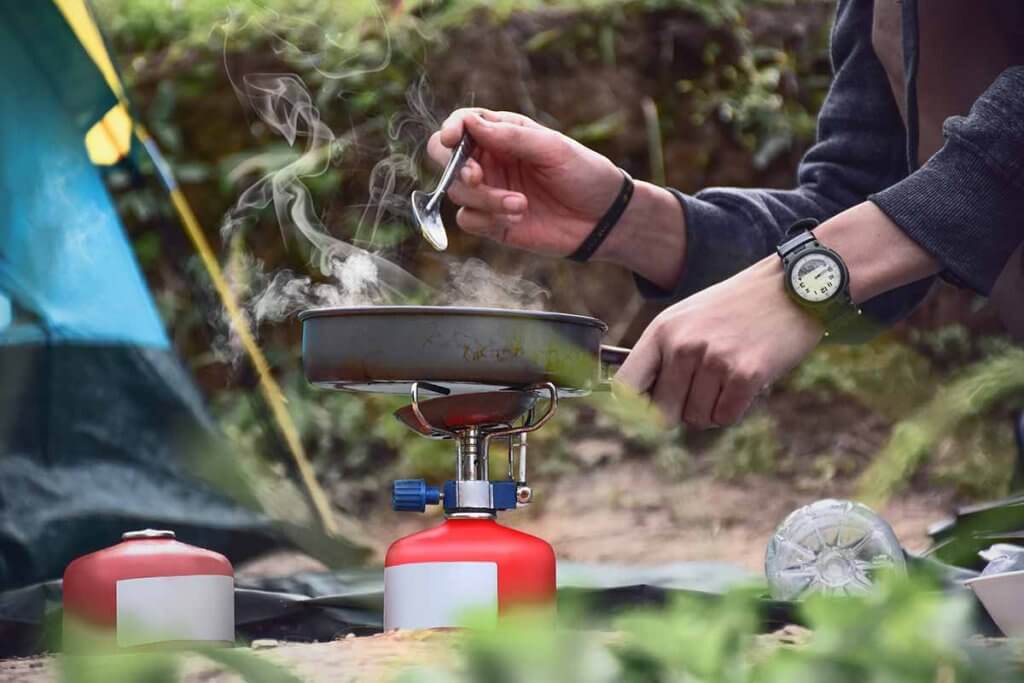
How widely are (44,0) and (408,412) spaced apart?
5.39 ft

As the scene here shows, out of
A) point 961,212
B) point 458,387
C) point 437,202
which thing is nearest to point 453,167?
point 437,202

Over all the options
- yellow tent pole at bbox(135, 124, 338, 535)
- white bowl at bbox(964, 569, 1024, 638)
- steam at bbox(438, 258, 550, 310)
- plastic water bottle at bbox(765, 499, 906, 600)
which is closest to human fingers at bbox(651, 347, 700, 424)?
white bowl at bbox(964, 569, 1024, 638)

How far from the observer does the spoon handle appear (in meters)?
1.42

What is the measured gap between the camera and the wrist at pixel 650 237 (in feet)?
5.63

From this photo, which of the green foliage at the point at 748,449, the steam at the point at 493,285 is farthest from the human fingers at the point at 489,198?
the green foliage at the point at 748,449

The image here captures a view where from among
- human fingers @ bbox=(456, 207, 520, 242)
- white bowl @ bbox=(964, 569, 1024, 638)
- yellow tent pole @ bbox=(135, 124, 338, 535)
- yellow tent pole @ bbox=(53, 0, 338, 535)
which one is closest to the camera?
white bowl @ bbox=(964, 569, 1024, 638)

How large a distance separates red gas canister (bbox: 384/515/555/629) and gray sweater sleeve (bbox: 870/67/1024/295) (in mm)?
521

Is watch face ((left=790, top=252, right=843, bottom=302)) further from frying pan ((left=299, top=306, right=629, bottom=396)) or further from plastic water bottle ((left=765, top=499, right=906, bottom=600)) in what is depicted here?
plastic water bottle ((left=765, top=499, right=906, bottom=600))

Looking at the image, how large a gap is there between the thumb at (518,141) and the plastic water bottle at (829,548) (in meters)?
0.57

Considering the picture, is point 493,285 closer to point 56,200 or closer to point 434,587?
point 56,200

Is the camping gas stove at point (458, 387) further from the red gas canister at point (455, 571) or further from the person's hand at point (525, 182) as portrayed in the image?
the person's hand at point (525, 182)

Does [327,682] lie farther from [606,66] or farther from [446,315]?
[606,66]

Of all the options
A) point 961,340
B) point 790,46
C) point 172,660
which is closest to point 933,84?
point 172,660

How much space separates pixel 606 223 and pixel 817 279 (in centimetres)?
46
